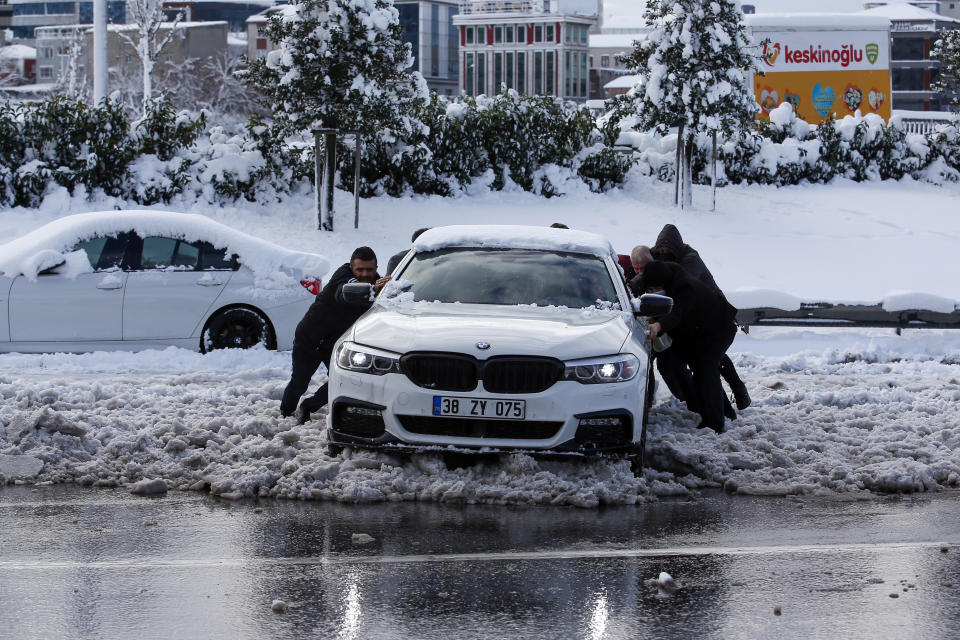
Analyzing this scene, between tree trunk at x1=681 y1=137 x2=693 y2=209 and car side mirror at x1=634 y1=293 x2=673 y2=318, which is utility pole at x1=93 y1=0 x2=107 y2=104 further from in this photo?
car side mirror at x1=634 y1=293 x2=673 y2=318

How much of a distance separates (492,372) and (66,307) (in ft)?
22.7

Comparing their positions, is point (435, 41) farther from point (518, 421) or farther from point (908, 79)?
point (518, 421)

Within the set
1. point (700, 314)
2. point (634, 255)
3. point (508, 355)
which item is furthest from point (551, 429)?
point (634, 255)

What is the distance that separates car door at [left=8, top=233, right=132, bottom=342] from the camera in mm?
13148

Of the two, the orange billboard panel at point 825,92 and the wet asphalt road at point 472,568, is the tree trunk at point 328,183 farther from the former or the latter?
the orange billboard panel at point 825,92

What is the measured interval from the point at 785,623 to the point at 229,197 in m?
22.4

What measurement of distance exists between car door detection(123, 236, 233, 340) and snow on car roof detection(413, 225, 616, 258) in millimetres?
4477

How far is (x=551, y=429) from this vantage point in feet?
25.3

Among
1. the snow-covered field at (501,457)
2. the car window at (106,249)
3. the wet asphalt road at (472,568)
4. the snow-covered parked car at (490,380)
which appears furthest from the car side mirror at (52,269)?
the snow-covered parked car at (490,380)

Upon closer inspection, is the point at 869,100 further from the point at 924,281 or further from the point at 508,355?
the point at 508,355

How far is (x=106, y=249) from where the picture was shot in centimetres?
1348

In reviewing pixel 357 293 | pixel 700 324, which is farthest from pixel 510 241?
pixel 700 324

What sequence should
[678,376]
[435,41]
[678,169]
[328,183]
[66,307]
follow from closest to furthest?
[678,376] < [66,307] < [328,183] < [678,169] < [435,41]

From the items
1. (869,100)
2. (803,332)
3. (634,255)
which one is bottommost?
(803,332)
